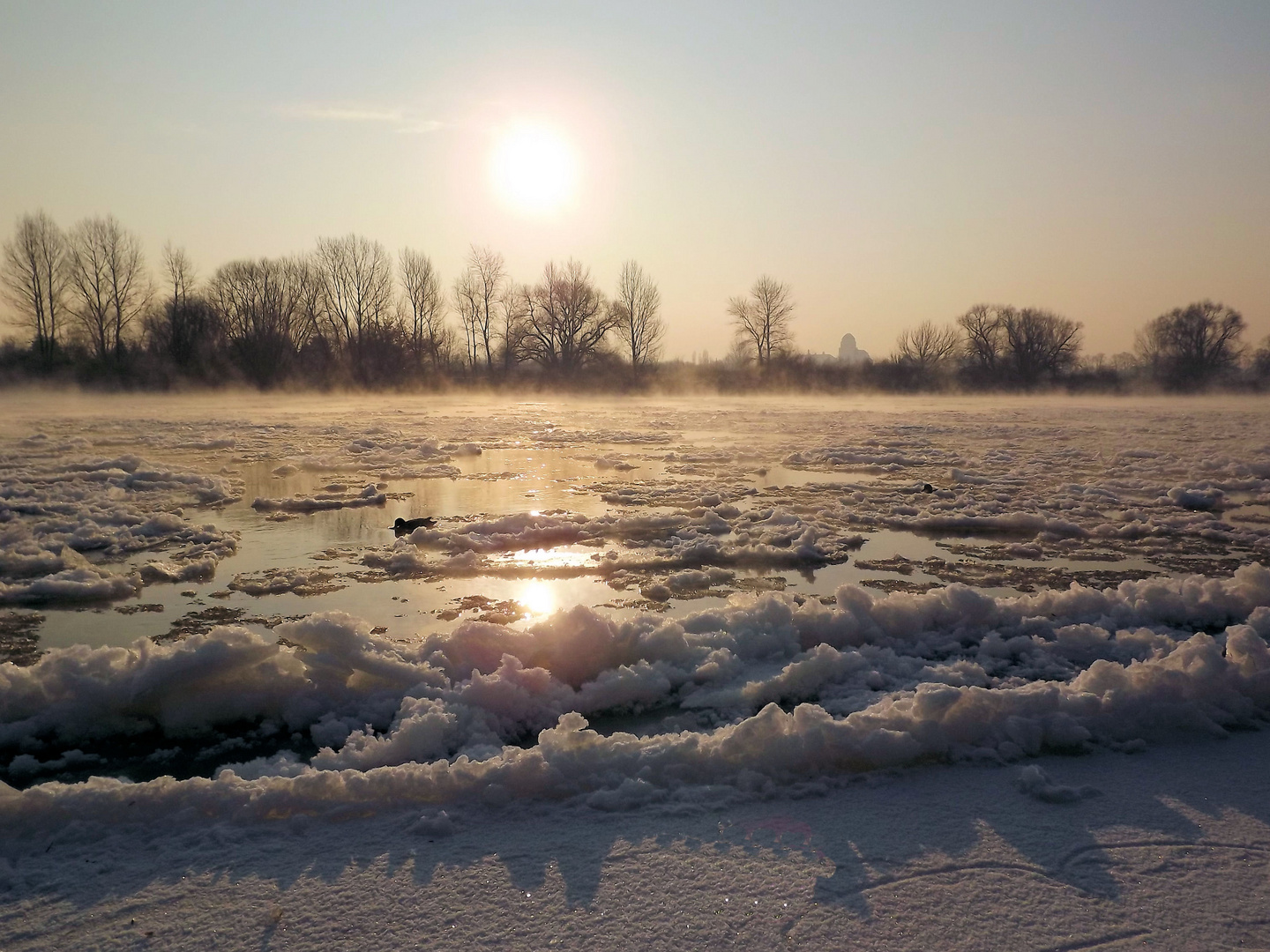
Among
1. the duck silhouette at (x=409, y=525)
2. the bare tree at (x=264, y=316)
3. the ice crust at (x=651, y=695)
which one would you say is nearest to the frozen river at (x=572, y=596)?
the ice crust at (x=651, y=695)

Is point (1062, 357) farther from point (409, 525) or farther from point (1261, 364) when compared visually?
point (409, 525)

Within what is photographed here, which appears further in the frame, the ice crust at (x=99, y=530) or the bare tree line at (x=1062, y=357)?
the bare tree line at (x=1062, y=357)

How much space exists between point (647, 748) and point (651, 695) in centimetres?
78

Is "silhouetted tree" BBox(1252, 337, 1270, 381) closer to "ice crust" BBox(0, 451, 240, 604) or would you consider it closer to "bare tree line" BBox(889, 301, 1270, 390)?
"bare tree line" BBox(889, 301, 1270, 390)

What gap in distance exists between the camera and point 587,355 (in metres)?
51.1

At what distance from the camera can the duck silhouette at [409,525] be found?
7055 mm

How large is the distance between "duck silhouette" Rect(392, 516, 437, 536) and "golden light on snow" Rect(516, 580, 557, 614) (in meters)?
2.04

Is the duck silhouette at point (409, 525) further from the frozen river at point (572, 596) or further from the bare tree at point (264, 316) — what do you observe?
the bare tree at point (264, 316)

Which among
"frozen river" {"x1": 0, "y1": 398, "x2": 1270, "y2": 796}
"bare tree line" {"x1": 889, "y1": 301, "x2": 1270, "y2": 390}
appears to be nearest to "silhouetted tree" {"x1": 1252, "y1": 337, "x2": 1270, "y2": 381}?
"bare tree line" {"x1": 889, "y1": 301, "x2": 1270, "y2": 390}

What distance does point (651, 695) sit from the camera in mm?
3498

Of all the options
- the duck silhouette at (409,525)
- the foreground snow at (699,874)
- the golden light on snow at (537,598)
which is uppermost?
the duck silhouette at (409,525)

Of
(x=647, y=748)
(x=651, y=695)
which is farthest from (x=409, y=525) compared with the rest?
(x=647, y=748)

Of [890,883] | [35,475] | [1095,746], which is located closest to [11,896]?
[890,883]

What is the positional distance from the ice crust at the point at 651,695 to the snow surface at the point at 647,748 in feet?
0.04
